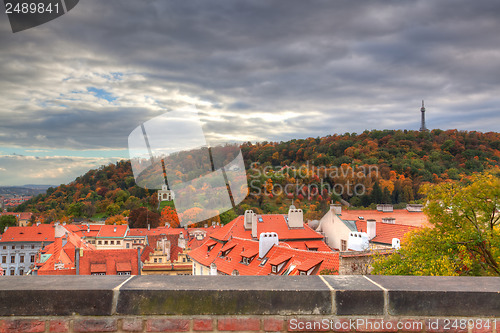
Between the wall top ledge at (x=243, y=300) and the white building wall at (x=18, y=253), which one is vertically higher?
the wall top ledge at (x=243, y=300)

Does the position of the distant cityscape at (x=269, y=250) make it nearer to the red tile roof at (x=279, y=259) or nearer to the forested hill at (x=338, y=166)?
the red tile roof at (x=279, y=259)

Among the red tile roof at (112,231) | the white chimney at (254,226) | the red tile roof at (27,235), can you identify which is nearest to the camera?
the white chimney at (254,226)

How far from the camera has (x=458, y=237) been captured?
1224 centimetres

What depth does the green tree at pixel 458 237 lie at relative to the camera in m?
11.7

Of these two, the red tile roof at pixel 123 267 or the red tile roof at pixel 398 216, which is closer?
the red tile roof at pixel 123 267

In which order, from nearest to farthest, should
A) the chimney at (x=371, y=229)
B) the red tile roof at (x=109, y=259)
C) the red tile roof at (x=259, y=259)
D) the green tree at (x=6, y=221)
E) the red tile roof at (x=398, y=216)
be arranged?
1. the red tile roof at (x=259, y=259)
2. the chimney at (x=371, y=229)
3. the red tile roof at (x=109, y=259)
4. the red tile roof at (x=398, y=216)
5. the green tree at (x=6, y=221)

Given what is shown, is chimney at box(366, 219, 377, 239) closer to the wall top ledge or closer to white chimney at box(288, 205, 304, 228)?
white chimney at box(288, 205, 304, 228)

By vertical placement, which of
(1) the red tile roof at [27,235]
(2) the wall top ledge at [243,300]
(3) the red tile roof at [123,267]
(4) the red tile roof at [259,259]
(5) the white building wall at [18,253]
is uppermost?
(2) the wall top ledge at [243,300]

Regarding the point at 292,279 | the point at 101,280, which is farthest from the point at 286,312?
the point at 101,280

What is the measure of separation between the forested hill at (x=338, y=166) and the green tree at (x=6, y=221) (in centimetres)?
613

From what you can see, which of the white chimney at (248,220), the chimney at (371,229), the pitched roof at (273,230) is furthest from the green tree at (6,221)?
the chimney at (371,229)

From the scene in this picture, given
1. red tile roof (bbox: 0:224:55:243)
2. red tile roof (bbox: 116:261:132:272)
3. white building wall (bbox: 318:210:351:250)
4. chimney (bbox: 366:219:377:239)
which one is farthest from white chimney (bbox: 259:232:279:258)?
red tile roof (bbox: 0:224:55:243)

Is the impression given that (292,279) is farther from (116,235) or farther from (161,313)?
(116,235)

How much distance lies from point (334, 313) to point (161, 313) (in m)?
→ 1.04
